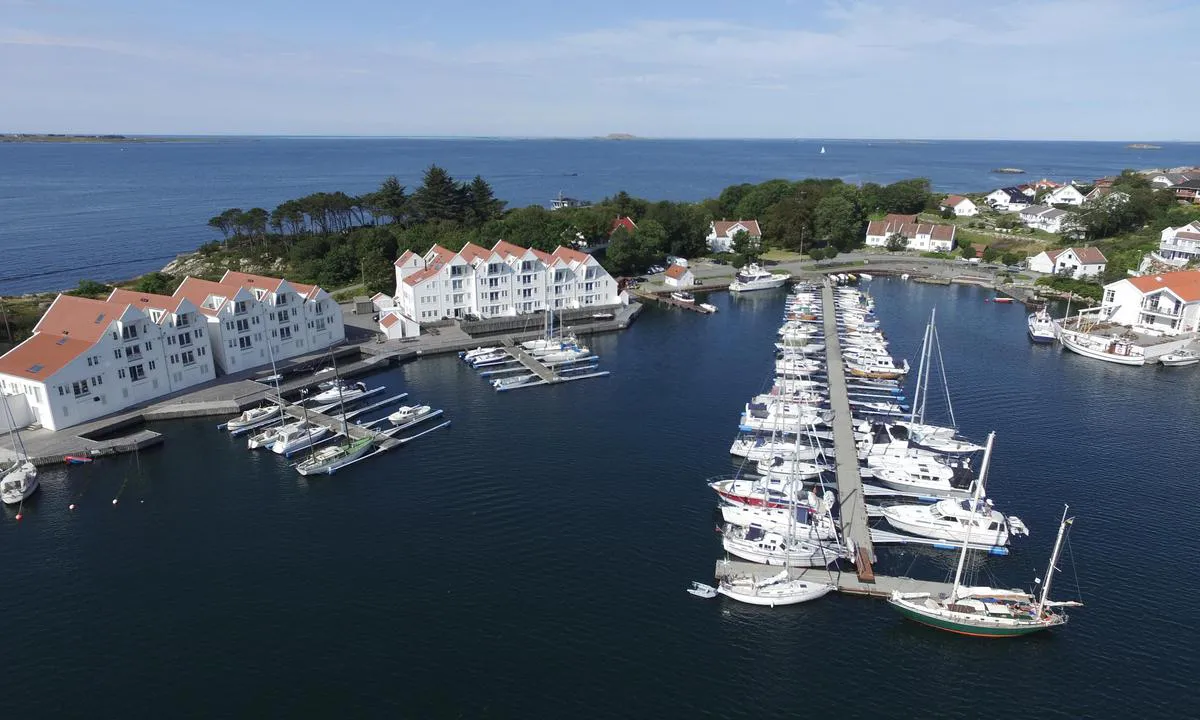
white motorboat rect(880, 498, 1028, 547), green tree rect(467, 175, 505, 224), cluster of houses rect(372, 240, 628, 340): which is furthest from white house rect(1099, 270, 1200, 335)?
green tree rect(467, 175, 505, 224)

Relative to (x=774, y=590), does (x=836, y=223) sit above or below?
above

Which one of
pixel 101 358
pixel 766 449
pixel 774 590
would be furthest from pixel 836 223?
pixel 101 358

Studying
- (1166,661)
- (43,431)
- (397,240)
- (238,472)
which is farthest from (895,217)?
(43,431)

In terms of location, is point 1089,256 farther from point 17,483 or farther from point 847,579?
point 17,483

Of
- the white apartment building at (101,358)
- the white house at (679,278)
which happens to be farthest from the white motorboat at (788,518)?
the white house at (679,278)

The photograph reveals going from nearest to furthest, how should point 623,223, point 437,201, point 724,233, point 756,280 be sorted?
point 756,280, point 437,201, point 623,223, point 724,233

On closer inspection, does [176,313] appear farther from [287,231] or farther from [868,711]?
[287,231]

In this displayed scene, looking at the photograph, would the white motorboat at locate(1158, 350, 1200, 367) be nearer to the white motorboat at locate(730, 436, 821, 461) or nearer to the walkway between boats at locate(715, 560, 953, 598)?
the white motorboat at locate(730, 436, 821, 461)
